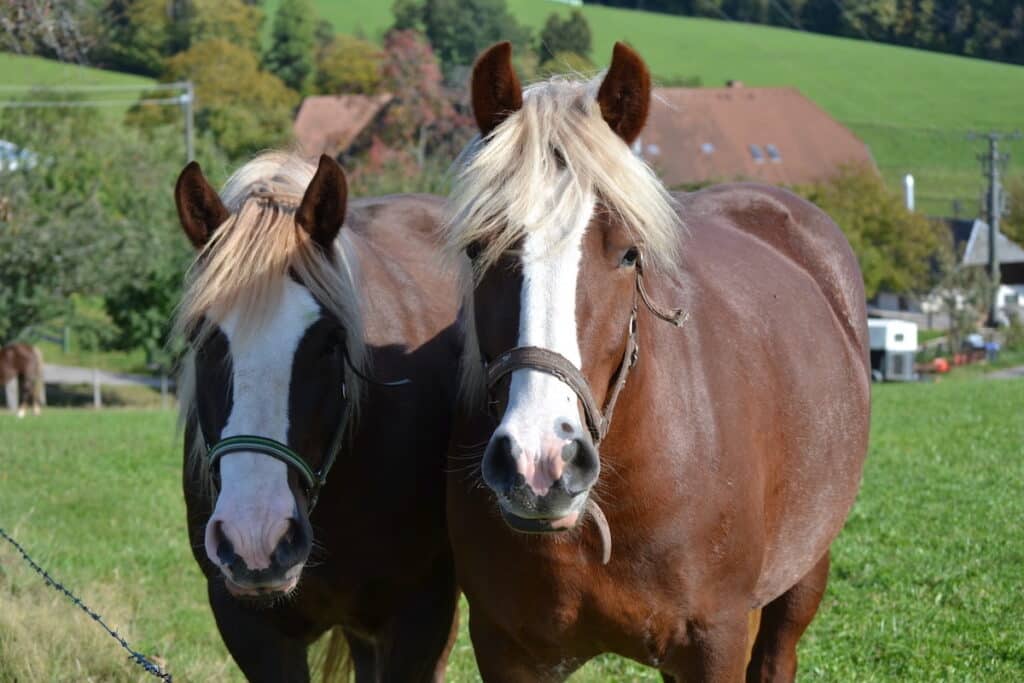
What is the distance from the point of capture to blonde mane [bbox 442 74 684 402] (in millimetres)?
2807

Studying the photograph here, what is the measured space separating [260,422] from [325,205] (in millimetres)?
727

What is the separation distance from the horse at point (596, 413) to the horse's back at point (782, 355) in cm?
2

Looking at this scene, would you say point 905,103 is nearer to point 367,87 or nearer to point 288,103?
Answer: point 367,87

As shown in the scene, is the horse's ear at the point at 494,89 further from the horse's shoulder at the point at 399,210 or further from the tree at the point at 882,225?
the tree at the point at 882,225

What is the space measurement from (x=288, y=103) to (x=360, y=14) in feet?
44.2

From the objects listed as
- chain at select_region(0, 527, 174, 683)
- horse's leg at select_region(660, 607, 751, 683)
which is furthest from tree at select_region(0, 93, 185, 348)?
horse's leg at select_region(660, 607, 751, 683)

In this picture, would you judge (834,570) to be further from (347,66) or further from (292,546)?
(347,66)

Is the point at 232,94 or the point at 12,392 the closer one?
the point at 12,392

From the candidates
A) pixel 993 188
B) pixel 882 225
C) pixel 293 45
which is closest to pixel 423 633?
pixel 993 188

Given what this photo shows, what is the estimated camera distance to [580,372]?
2.68 metres

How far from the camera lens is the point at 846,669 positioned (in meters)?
5.20

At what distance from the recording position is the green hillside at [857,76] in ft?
152

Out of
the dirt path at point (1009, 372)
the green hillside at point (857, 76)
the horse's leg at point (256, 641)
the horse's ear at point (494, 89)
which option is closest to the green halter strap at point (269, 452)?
the horse's leg at point (256, 641)

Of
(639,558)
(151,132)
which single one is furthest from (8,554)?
(151,132)
